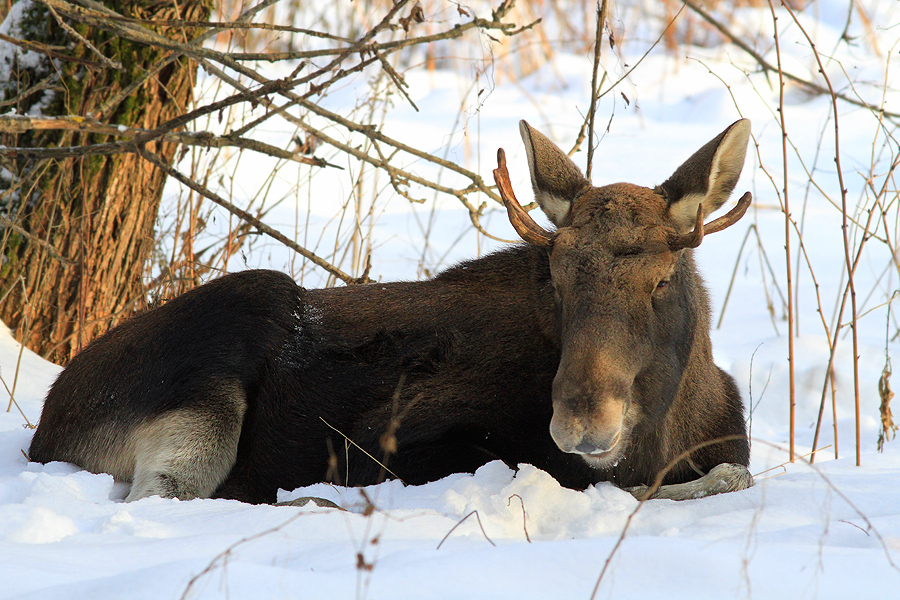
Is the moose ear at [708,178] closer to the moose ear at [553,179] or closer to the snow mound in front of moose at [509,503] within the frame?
the moose ear at [553,179]

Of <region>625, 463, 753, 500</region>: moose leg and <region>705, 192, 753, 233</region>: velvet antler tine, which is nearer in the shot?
<region>705, 192, 753, 233</region>: velvet antler tine

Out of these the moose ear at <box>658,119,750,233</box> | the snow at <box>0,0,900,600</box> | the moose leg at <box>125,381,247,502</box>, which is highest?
the moose ear at <box>658,119,750,233</box>

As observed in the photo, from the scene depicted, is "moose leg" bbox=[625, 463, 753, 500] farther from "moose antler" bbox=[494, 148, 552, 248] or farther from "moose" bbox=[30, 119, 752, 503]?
"moose antler" bbox=[494, 148, 552, 248]

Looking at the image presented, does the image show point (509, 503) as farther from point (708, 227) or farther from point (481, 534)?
point (708, 227)

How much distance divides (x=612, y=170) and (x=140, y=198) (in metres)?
6.66

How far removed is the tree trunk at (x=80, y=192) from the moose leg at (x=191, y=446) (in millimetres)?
1607

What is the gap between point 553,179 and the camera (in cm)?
394

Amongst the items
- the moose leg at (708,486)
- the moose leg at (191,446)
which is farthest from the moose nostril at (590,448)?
the moose leg at (191,446)

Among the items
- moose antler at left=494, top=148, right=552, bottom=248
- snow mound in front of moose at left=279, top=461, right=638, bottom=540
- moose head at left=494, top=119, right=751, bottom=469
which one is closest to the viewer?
snow mound in front of moose at left=279, top=461, right=638, bottom=540

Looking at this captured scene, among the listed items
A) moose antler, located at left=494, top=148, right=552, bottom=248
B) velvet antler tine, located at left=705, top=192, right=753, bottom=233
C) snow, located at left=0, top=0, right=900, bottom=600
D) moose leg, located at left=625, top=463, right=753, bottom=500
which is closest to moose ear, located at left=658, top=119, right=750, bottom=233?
velvet antler tine, located at left=705, top=192, right=753, bottom=233

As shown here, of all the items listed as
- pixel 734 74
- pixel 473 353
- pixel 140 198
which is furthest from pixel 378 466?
pixel 734 74

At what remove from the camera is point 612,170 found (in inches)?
432

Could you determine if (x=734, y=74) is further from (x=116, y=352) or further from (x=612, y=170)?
(x=116, y=352)

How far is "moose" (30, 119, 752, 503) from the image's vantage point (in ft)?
11.7
